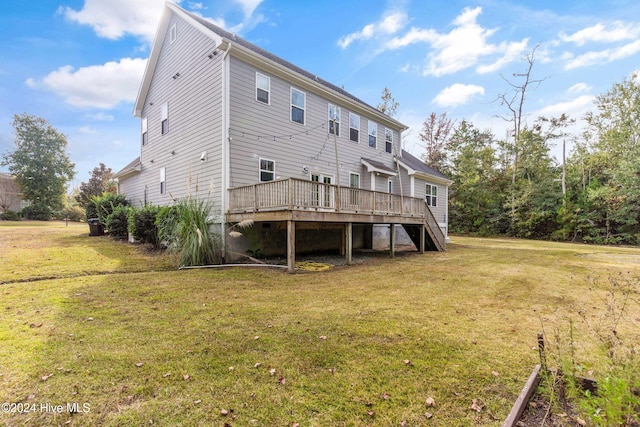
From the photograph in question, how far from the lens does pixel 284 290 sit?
5844 millimetres

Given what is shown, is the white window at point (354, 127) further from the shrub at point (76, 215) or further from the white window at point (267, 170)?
the shrub at point (76, 215)

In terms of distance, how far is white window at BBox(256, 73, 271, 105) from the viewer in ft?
34.2

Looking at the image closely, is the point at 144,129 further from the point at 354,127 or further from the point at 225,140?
the point at 354,127

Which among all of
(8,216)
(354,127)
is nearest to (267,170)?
(354,127)

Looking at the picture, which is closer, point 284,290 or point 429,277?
point 284,290

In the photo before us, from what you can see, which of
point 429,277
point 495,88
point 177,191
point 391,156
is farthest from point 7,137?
point 495,88

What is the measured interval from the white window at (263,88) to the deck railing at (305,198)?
12.1ft

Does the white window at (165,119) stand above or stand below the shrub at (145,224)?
above

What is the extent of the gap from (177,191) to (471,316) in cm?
1145

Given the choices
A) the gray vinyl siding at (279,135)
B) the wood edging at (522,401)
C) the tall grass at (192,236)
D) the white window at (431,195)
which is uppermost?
the gray vinyl siding at (279,135)

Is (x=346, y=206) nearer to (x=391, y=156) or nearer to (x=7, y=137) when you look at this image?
(x=391, y=156)

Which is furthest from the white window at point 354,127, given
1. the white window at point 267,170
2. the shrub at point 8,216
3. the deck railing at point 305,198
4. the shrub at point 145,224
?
the shrub at point 8,216

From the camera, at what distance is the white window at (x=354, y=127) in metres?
14.1

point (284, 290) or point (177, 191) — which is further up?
point (177, 191)
